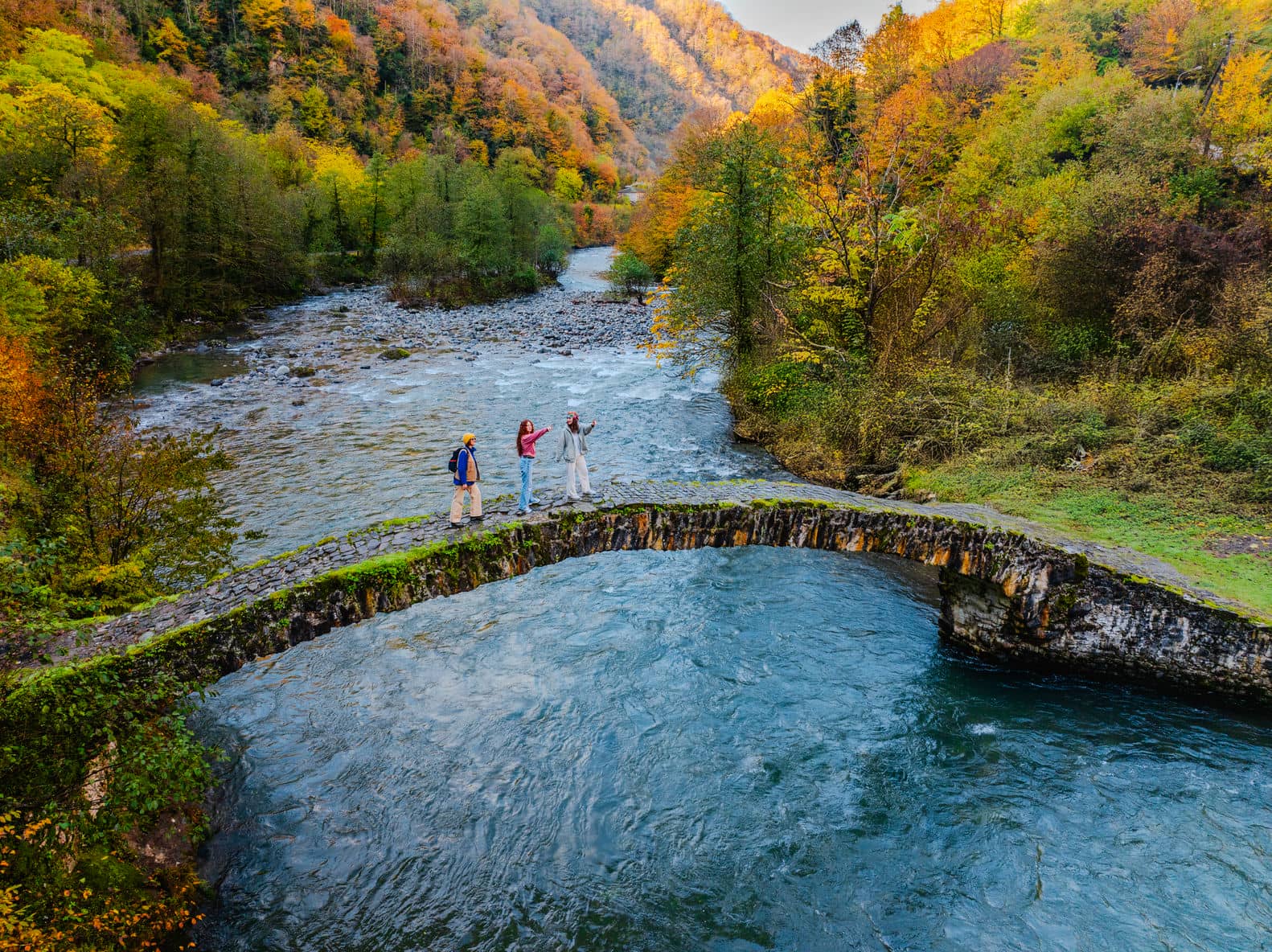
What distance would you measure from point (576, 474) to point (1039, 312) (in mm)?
17777

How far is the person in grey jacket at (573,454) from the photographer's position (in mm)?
11055

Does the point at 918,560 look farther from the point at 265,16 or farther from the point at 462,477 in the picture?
the point at 265,16

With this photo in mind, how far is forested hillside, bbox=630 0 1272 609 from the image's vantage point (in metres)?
13.7

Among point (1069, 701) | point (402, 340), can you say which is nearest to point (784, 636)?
point (1069, 701)

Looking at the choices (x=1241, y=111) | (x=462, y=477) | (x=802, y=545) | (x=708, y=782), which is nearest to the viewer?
(x=708, y=782)

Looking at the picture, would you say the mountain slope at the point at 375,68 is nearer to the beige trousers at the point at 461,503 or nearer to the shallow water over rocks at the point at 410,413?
the shallow water over rocks at the point at 410,413

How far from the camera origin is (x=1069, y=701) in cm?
1020

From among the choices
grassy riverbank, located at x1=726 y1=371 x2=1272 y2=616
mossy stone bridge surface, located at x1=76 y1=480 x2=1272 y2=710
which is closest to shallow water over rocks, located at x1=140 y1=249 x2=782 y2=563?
grassy riverbank, located at x1=726 y1=371 x2=1272 y2=616

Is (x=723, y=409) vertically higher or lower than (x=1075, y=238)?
lower

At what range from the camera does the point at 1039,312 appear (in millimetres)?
20391

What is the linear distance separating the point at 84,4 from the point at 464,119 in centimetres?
4988

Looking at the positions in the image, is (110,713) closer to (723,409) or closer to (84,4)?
(723,409)

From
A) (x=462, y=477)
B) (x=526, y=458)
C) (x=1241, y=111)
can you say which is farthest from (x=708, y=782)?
(x=1241, y=111)

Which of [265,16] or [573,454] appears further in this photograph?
[265,16]
